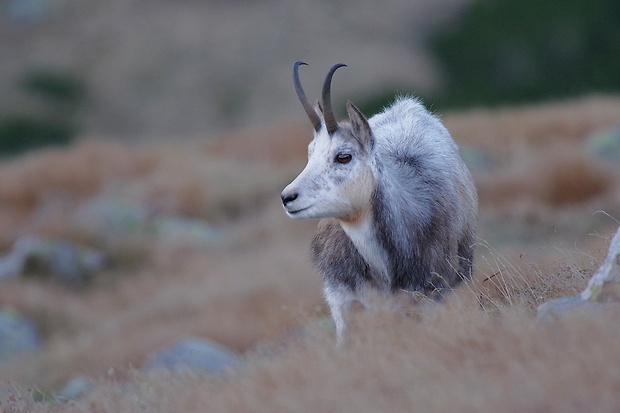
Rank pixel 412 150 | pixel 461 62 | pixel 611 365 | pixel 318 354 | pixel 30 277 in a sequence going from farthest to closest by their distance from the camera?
pixel 461 62
pixel 30 277
pixel 412 150
pixel 318 354
pixel 611 365

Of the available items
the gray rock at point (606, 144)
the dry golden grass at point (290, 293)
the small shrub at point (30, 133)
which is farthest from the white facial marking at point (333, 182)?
the small shrub at point (30, 133)

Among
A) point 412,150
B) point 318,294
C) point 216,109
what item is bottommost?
point 216,109

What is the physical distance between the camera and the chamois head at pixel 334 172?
7.58 m

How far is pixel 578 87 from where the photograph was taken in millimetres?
43094

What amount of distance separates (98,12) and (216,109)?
31.3 feet

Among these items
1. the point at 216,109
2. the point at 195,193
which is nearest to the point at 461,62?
the point at 216,109

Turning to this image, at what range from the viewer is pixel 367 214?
786cm

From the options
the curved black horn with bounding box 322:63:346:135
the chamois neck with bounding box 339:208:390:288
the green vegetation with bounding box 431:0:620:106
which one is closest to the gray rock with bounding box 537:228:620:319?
the chamois neck with bounding box 339:208:390:288

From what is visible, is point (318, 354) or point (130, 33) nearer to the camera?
point (318, 354)

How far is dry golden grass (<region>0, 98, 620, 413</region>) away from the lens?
5664 mm

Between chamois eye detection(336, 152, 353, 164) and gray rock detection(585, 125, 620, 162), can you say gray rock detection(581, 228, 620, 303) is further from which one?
gray rock detection(585, 125, 620, 162)

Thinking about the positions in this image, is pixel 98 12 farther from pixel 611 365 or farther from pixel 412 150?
pixel 611 365

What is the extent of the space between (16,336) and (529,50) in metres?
32.3

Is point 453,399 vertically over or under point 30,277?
over
